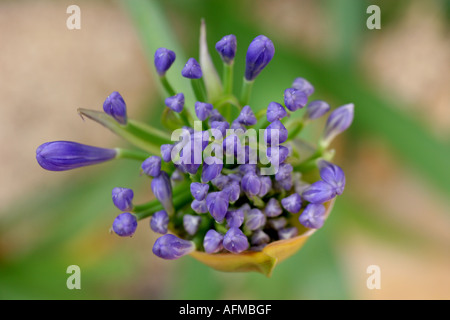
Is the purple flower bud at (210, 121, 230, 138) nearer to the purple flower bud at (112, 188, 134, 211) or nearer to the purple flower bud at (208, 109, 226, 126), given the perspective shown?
the purple flower bud at (208, 109, 226, 126)

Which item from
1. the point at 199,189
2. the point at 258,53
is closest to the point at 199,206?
the point at 199,189

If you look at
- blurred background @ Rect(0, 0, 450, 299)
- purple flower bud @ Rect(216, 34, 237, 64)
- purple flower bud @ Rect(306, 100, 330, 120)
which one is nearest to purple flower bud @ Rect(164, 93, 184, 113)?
purple flower bud @ Rect(216, 34, 237, 64)

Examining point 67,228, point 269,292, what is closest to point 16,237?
point 67,228

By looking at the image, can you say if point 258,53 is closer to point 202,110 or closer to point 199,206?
point 202,110

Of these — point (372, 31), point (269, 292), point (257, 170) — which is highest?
point (372, 31)

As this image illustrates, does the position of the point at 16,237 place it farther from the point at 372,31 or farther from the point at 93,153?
the point at 372,31

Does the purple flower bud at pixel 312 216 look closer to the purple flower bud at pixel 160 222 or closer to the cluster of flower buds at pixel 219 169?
the cluster of flower buds at pixel 219 169
